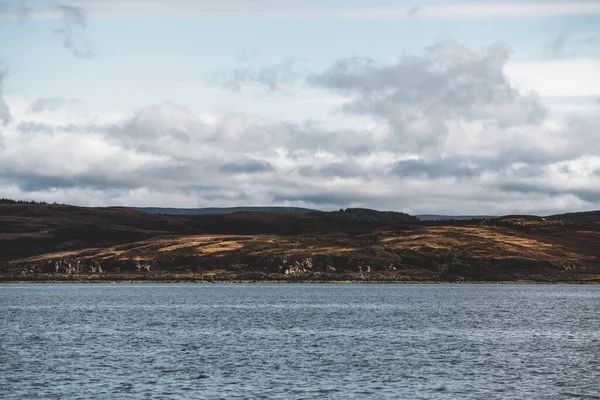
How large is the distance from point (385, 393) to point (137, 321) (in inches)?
2839

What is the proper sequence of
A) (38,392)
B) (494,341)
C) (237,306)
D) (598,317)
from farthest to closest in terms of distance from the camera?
(237,306) → (598,317) → (494,341) → (38,392)

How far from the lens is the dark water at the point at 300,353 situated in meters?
60.0

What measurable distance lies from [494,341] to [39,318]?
240 ft

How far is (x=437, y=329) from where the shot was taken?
362ft

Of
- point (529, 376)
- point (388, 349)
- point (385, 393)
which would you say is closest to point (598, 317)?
point (388, 349)

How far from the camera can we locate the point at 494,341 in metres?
94.5

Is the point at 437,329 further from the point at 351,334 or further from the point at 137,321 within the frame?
the point at 137,321

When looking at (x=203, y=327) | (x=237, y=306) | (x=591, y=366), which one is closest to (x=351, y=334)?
(x=203, y=327)

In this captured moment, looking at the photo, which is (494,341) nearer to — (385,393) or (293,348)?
(293,348)

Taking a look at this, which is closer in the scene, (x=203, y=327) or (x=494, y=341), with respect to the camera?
(x=494, y=341)

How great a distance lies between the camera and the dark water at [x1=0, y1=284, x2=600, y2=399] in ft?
197

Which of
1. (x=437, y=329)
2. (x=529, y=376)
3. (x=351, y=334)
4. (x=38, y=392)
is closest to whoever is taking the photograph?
(x=38, y=392)

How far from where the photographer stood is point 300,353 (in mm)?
81312

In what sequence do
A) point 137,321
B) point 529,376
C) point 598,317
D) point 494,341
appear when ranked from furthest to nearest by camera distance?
1. point 598,317
2. point 137,321
3. point 494,341
4. point 529,376
